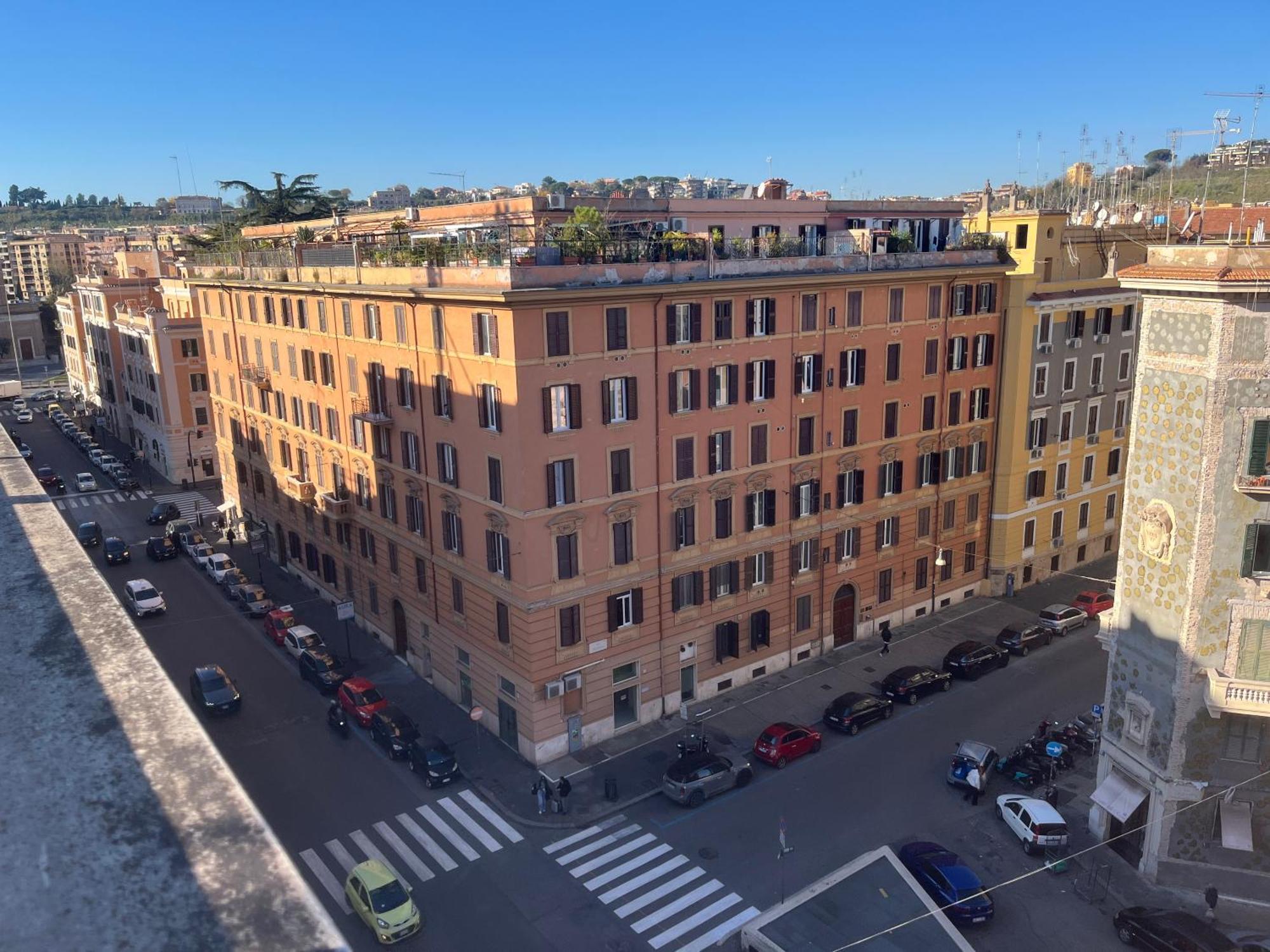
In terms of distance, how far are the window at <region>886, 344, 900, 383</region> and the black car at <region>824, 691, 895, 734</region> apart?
622 inches

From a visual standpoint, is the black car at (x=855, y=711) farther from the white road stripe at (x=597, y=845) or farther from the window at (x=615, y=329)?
the window at (x=615, y=329)

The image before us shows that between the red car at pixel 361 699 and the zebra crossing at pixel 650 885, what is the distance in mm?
11875

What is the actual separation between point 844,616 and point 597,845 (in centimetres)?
2057

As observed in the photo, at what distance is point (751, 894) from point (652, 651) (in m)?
12.2

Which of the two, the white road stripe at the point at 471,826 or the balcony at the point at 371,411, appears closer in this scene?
the white road stripe at the point at 471,826

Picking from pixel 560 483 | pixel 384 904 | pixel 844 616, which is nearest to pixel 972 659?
pixel 844 616

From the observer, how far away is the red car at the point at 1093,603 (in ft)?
167

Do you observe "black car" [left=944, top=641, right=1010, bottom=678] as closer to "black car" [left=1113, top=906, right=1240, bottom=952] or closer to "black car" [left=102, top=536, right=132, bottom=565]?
"black car" [left=1113, top=906, right=1240, bottom=952]

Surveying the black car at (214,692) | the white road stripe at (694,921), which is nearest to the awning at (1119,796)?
the white road stripe at (694,921)

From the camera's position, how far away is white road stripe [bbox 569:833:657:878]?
31641 mm

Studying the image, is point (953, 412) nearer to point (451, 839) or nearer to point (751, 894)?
point (751, 894)

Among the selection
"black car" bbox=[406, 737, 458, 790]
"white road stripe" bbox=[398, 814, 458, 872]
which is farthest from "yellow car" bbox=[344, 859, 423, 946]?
"black car" bbox=[406, 737, 458, 790]

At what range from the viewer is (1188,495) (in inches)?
1136

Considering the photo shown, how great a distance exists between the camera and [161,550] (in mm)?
63938
